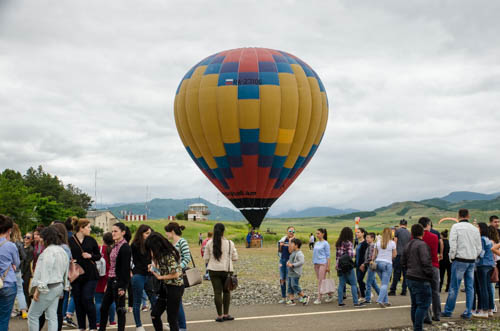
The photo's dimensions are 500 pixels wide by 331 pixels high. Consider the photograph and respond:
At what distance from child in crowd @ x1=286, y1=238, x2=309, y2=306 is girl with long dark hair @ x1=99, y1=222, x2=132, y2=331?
518 centimetres

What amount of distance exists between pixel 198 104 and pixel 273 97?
4.79 meters

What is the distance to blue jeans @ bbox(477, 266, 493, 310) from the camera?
10953 millimetres

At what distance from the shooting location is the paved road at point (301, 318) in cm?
1018

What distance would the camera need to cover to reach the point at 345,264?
12.6 m

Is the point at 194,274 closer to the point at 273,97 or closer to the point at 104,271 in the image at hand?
the point at 104,271

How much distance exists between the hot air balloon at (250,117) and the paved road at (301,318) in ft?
64.1

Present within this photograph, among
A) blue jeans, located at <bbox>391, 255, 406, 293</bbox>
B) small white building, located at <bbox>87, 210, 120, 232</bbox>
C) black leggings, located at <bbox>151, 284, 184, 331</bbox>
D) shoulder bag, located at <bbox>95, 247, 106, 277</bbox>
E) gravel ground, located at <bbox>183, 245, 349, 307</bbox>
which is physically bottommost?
gravel ground, located at <bbox>183, 245, 349, 307</bbox>

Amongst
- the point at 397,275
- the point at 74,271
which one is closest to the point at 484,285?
the point at 397,275

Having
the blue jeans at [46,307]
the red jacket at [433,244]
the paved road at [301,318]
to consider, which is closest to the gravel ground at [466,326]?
the paved road at [301,318]

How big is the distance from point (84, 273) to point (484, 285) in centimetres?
835

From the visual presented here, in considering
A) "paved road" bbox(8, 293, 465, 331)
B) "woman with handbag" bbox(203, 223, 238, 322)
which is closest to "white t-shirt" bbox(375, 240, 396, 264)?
"paved road" bbox(8, 293, 465, 331)

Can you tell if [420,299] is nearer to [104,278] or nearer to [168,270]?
[168,270]

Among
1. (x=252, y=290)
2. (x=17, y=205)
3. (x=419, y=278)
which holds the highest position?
(x=17, y=205)

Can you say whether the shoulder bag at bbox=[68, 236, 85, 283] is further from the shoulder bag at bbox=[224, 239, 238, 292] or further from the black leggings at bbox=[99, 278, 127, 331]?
the shoulder bag at bbox=[224, 239, 238, 292]
